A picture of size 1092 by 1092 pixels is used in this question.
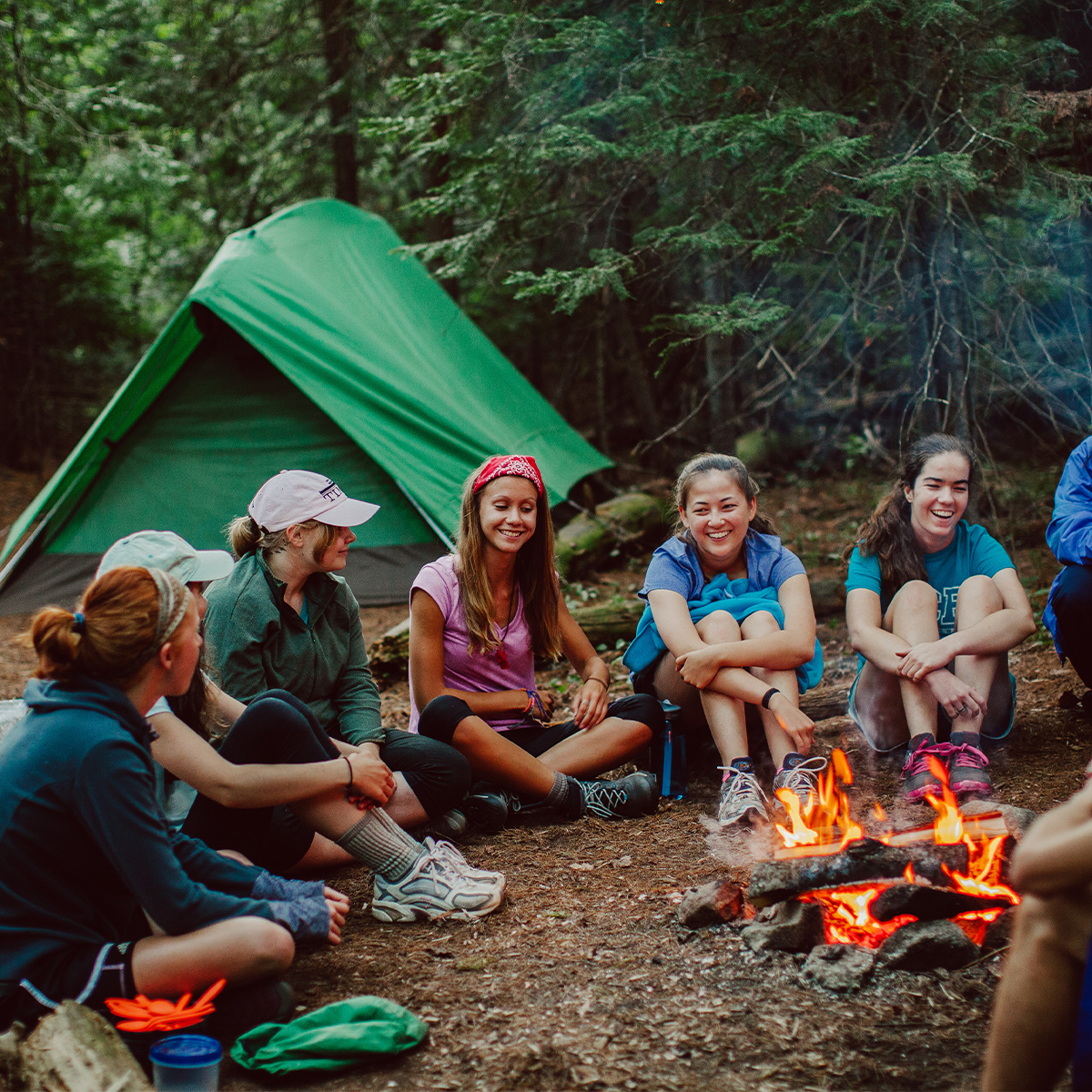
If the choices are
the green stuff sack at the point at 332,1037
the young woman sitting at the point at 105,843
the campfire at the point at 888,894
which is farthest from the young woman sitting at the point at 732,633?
the young woman sitting at the point at 105,843

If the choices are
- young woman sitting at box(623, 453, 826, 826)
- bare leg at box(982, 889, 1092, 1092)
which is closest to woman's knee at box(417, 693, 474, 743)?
young woman sitting at box(623, 453, 826, 826)

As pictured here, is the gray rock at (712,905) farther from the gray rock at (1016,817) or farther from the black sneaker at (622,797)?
the black sneaker at (622,797)

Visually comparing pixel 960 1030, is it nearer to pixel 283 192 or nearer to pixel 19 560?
pixel 19 560

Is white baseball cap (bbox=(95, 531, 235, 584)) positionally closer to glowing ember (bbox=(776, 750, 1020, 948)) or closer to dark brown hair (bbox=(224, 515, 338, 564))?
dark brown hair (bbox=(224, 515, 338, 564))

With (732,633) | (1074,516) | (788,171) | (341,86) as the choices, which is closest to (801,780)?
(732,633)

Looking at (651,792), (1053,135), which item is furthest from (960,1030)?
(1053,135)

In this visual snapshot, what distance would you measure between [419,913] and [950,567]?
2.26 meters

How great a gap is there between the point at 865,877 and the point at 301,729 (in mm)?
1487

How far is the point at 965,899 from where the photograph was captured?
242 centimetres

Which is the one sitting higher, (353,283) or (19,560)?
(353,283)

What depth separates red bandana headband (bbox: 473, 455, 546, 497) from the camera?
359cm

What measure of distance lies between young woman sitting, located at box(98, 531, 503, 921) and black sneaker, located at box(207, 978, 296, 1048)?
53 cm

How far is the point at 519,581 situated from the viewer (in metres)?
3.80

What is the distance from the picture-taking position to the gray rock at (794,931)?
8.05 ft
